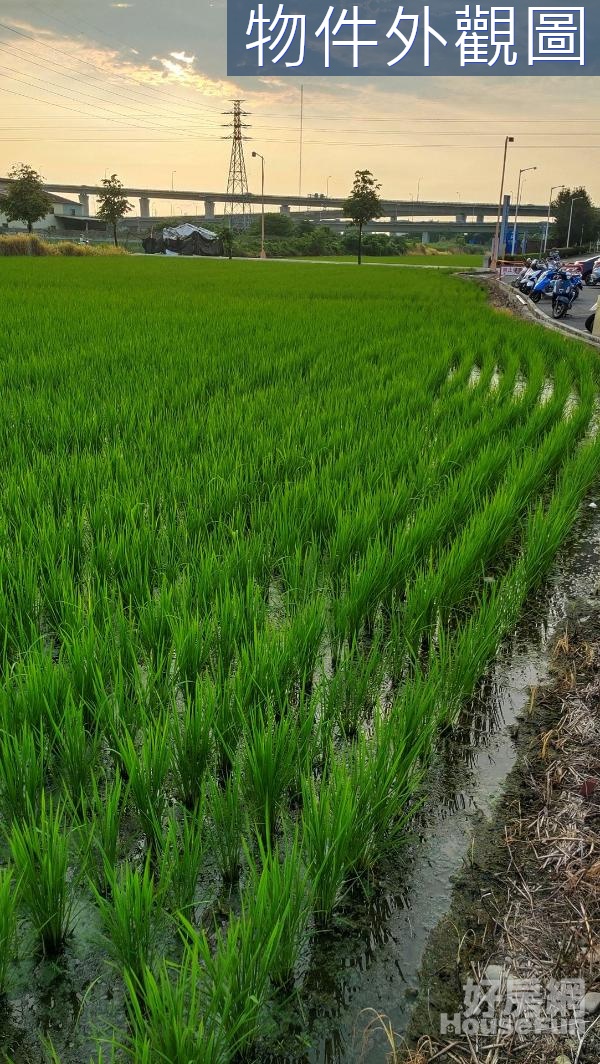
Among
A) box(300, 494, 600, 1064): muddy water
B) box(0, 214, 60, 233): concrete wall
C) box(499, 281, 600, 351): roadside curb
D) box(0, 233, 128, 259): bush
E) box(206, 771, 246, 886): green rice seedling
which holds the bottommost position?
box(300, 494, 600, 1064): muddy water

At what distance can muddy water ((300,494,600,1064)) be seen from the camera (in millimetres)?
1211

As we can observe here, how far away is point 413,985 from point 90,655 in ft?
3.27

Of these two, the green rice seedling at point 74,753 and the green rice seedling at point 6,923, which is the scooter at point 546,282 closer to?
the green rice seedling at point 74,753

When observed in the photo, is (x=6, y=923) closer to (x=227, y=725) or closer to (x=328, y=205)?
(x=227, y=725)

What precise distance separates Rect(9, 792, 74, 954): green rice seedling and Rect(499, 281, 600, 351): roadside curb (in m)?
9.04

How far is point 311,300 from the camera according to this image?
547 inches

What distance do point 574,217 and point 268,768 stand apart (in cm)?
7972

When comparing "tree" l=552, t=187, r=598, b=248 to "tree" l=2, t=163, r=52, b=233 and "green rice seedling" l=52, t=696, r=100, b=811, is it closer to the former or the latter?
"tree" l=2, t=163, r=52, b=233

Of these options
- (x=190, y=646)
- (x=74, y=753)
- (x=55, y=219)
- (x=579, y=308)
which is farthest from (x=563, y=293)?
(x=55, y=219)

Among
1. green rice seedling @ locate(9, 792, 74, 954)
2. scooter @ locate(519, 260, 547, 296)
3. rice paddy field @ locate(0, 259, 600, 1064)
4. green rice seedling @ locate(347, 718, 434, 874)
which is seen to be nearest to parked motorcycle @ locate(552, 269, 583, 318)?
scooter @ locate(519, 260, 547, 296)

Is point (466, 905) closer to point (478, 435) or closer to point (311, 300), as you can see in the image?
point (478, 435)

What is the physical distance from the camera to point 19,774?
1.49m

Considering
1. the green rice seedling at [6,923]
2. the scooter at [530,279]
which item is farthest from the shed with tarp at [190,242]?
the green rice seedling at [6,923]

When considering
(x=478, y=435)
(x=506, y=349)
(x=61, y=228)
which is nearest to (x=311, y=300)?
(x=506, y=349)
